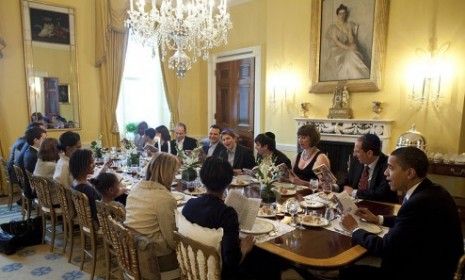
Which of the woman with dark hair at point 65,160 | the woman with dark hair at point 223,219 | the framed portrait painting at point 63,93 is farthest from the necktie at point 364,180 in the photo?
the framed portrait painting at point 63,93

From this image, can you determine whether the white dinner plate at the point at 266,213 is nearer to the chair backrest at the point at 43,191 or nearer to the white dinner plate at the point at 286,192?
the white dinner plate at the point at 286,192


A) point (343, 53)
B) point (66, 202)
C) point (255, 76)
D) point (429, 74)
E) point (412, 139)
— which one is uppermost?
point (343, 53)

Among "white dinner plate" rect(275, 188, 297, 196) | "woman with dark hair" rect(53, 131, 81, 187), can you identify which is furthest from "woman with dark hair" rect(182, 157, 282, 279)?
"woman with dark hair" rect(53, 131, 81, 187)

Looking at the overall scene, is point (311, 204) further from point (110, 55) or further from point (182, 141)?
point (110, 55)

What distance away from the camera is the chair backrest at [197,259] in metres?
1.48

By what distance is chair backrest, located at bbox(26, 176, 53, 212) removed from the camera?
299cm

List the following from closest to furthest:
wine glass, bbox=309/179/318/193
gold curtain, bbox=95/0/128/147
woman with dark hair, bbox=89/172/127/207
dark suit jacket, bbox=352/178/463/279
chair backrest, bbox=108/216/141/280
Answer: dark suit jacket, bbox=352/178/463/279, chair backrest, bbox=108/216/141/280, woman with dark hair, bbox=89/172/127/207, wine glass, bbox=309/179/318/193, gold curtain, bbox=95/0/128/147

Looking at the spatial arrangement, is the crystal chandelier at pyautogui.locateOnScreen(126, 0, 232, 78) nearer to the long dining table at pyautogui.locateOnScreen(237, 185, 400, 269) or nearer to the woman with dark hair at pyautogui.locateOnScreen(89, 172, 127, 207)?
the woman with dark hair at pyautogui.locateOnScreen(89, 172, 127, 207)

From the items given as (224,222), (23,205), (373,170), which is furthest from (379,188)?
(23,205)

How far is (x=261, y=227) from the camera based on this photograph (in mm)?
1916

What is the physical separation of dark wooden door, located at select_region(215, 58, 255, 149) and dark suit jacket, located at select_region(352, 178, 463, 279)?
4.86 meters

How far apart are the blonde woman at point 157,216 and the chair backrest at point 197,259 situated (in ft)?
0.99

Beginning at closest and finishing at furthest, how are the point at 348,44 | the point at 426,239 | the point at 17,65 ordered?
the point at 426,239, the point at 348,44, the point at 17,65

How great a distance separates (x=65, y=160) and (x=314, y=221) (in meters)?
2.44
